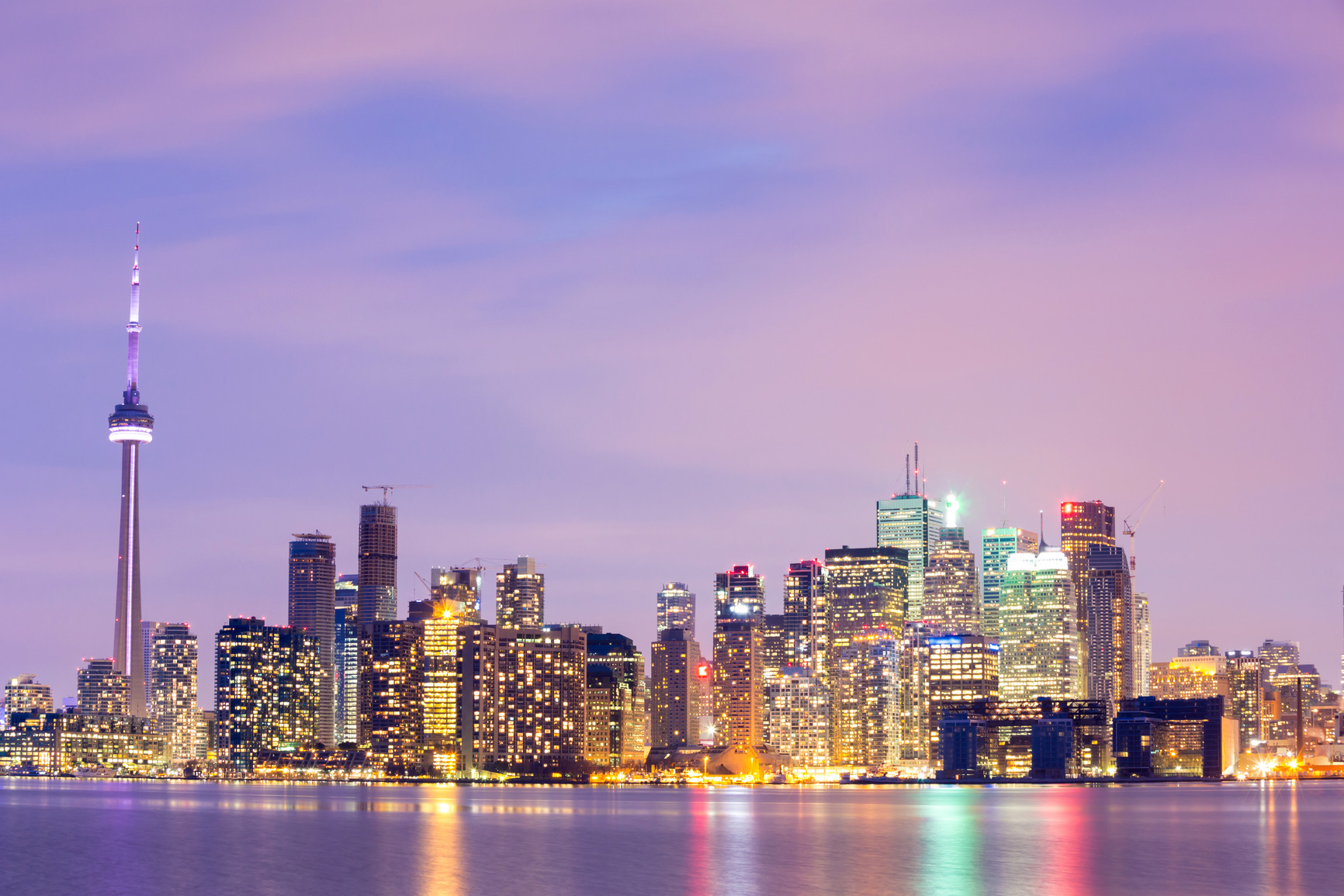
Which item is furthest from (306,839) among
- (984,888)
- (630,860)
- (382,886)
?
(984,888)

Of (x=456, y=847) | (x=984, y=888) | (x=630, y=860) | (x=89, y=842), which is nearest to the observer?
(x=984, y=888)

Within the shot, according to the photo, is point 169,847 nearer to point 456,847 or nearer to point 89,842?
point 89,842

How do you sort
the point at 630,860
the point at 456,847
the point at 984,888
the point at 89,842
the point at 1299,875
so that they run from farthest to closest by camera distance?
the point at 89,842 → the point at 456,847 → the point at 630,860 → the point at 1299,875 → the point at 984,888

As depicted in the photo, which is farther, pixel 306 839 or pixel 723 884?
pixel 306 839

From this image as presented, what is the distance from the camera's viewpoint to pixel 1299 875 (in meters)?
132

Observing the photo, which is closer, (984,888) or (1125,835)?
(984,888)

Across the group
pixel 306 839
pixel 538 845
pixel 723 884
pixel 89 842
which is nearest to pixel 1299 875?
pixel 723 884

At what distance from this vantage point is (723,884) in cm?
12350

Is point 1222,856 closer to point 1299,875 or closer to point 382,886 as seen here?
point 1299,875

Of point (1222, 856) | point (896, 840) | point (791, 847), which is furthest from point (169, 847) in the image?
point (1222, 856)

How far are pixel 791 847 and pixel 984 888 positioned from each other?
137ft

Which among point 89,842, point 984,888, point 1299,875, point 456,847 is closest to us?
point 984,888

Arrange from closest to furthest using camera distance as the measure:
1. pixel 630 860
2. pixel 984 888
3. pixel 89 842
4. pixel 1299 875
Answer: pixel 984 888 → pixel 1299 875 → pixel 630 860 → pixel 89 842

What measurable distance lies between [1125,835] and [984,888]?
65.5m
